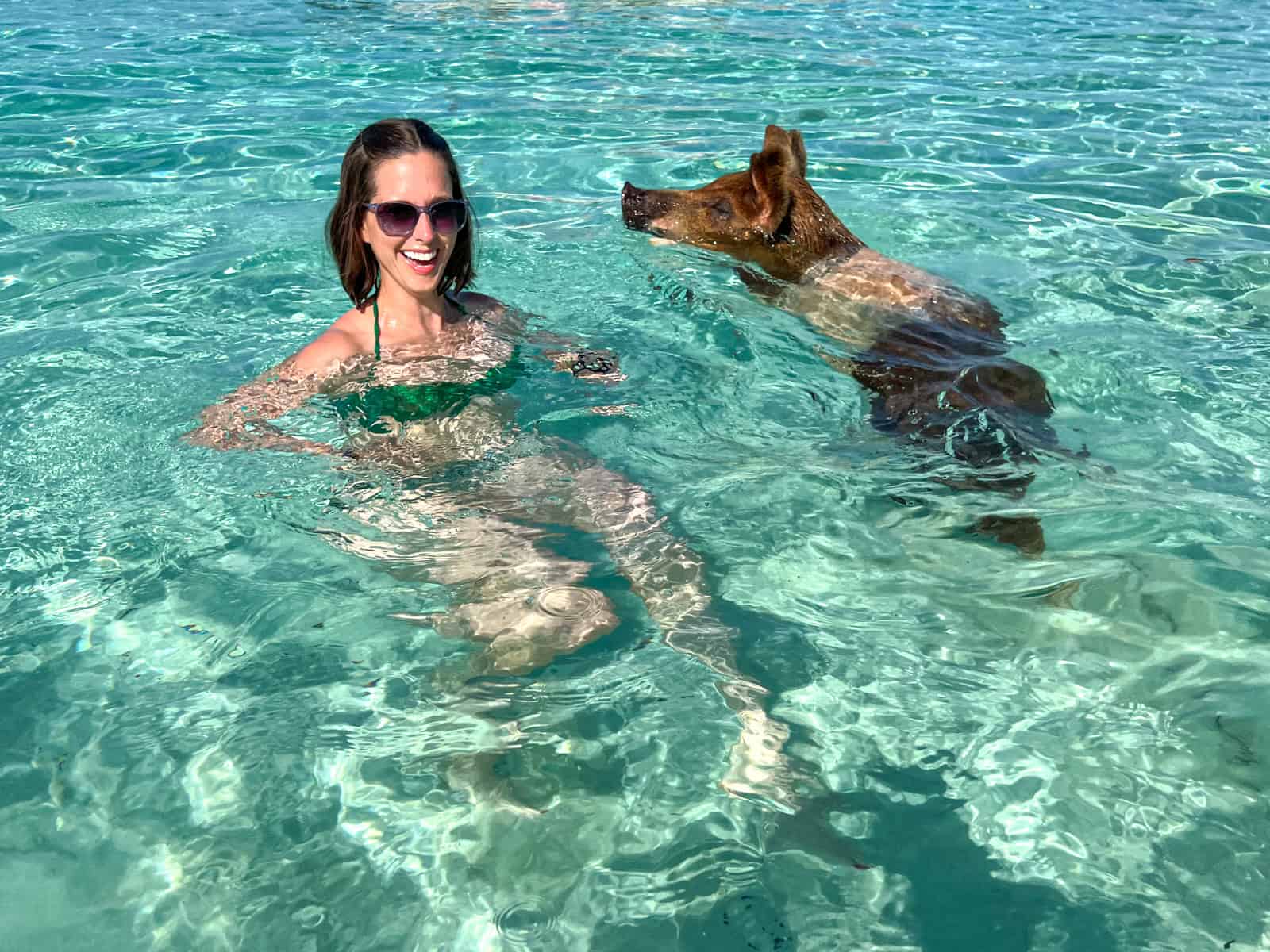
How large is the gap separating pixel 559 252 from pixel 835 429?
2597mm

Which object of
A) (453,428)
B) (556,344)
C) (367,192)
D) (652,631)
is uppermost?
(367,192)

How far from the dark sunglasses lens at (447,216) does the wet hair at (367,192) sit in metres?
0.12

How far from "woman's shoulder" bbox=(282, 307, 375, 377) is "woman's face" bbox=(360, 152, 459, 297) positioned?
25 cm

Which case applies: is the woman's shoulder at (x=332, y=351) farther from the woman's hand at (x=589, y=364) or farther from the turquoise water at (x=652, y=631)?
the woman's hand at (x=589, y=364)

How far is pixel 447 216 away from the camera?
4.05 meters

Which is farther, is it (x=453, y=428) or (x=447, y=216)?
(x=453, y=428)

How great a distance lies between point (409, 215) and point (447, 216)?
0.14 m

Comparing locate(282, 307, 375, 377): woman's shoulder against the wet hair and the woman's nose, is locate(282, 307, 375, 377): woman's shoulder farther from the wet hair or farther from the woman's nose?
the woman's nose

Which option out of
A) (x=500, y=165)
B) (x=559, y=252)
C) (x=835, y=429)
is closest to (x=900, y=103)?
(x=500, y=165)

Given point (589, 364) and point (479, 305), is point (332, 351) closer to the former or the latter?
point (479, 305)

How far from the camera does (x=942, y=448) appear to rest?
4.32 metres

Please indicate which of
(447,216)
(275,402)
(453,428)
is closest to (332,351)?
(275,402)

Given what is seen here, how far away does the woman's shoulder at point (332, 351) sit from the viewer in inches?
161

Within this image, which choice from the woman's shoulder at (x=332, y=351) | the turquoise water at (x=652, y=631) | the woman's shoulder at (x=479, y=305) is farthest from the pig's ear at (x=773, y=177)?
the woman's shoulder at (x=332, y=351)
